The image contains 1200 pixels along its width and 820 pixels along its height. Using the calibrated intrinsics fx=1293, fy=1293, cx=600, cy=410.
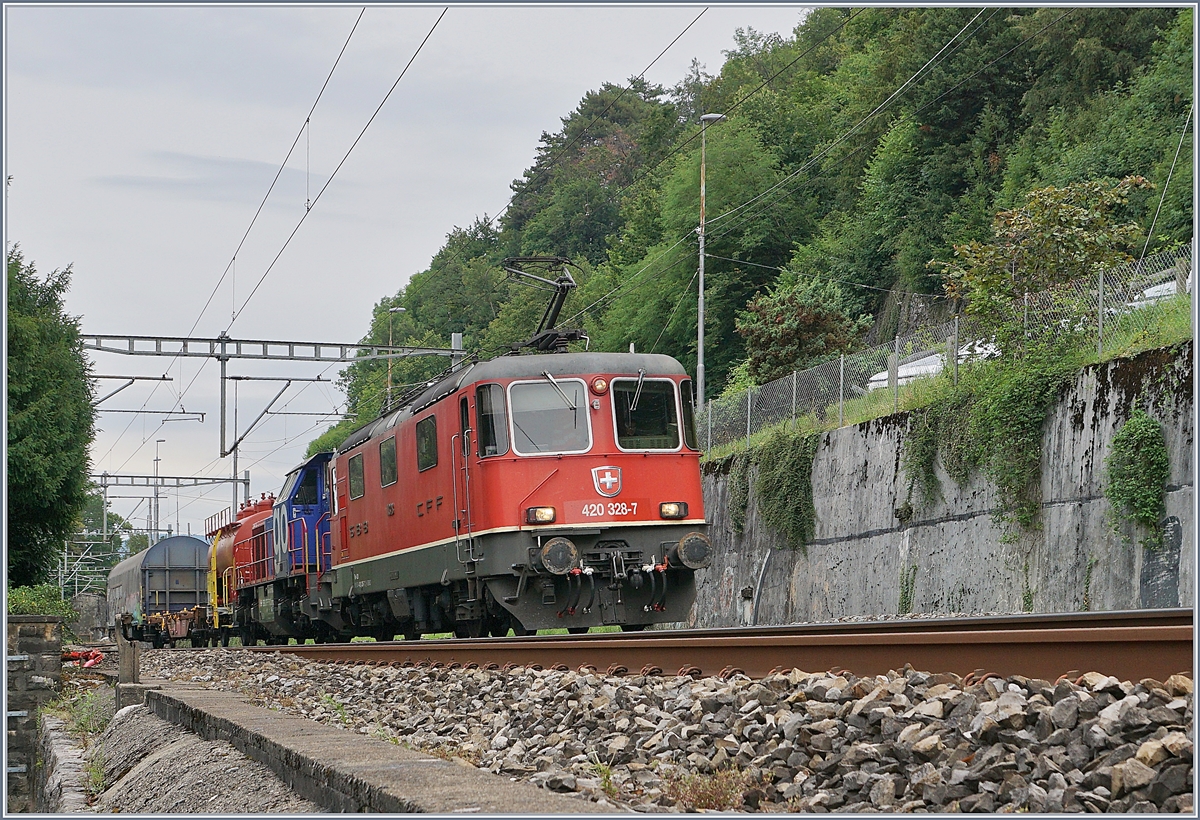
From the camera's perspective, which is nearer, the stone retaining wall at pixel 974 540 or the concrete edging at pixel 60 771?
the concrete edging at pixel 60 771

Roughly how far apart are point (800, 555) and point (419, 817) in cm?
1980

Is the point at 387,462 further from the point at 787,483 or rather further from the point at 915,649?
the point at 915,649

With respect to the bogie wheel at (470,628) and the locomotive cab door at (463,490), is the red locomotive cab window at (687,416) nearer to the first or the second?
the locomotive cab door at (463,490)

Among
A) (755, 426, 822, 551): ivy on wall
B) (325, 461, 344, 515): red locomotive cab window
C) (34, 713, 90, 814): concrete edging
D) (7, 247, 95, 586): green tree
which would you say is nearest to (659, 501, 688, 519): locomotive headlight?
(34, 713, 90, 814): concrete edging

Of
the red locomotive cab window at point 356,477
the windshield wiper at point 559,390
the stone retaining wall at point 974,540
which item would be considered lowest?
the stone retaining wall at point 974,540

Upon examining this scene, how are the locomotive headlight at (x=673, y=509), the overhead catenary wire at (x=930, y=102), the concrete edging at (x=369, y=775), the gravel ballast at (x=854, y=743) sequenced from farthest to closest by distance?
the overhead catenary wire at (x=930, y=102) → the locomotive headlight at (x=673, y=509) → the gravel ballast at (x=854, y=743) → the concrete edging at (x=369, y=775)

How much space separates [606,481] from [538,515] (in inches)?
36.4

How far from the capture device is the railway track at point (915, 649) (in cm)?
549

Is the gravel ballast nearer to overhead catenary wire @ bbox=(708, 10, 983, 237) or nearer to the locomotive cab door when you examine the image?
the locomotive cab door

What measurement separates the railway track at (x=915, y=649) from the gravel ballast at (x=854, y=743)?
12.2 inches

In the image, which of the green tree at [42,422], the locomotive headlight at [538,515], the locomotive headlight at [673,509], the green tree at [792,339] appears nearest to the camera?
the locomotive headlight at [538,515]

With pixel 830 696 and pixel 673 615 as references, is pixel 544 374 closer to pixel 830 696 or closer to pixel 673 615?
pixel 673 615

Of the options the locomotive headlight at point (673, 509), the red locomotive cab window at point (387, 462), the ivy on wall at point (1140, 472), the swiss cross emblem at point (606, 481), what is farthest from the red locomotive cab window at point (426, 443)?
the ivy on wall at point (1140, 472)

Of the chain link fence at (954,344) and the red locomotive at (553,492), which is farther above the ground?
the chain link fence at (954,344)
